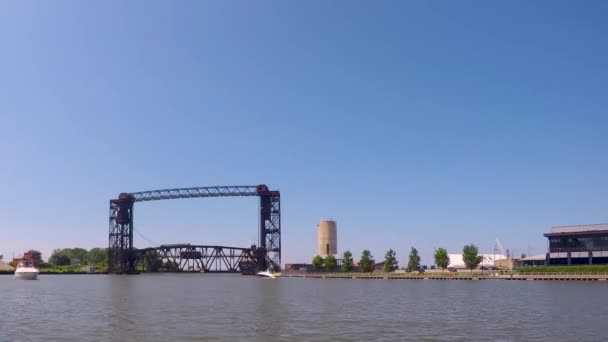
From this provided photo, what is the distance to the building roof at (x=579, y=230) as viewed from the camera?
138 m

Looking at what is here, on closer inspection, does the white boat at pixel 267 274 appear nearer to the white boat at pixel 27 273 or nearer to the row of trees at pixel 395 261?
the row of trees at pixel 395 261

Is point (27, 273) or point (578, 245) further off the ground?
point (578, 245)

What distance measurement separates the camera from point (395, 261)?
166 meters

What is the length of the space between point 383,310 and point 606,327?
1825 centimetres

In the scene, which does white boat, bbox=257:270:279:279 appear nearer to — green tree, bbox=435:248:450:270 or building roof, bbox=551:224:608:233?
green tree, bbox=435:248:450:270

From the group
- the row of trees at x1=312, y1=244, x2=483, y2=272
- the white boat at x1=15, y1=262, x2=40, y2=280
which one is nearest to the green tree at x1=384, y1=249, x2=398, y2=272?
the row of trees at x1=312, y1=244, x2=483, y2=272

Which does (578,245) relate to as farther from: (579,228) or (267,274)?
(267,274)

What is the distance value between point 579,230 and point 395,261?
162ft

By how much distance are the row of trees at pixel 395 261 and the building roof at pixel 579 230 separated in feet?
65.7

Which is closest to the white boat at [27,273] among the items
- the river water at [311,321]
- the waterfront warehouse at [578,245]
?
the river water at [311,321]

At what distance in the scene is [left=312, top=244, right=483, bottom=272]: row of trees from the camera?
14300 centimetres

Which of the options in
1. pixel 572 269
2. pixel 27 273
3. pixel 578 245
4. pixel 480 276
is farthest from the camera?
pixel 27 273

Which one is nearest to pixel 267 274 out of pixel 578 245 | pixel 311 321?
pixel 578 245

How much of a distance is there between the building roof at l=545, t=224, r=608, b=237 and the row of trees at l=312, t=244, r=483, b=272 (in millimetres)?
20029
